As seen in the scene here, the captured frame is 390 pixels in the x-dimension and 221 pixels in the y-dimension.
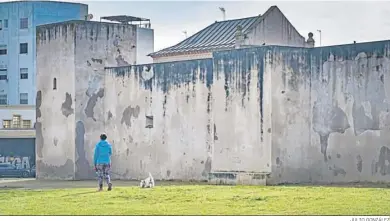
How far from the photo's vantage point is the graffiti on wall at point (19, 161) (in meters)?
39.8

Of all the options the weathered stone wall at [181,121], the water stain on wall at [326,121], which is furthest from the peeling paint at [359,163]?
the weathered stone wall at [181,121]

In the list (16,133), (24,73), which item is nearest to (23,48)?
(24,73)

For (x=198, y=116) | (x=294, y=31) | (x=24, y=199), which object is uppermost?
(x=294, y=31)

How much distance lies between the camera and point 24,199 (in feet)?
65.4

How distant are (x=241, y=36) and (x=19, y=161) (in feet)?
35.9

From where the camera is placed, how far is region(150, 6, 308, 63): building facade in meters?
40.0

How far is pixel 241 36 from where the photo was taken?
3784cm

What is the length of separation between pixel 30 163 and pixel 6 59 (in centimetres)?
2739

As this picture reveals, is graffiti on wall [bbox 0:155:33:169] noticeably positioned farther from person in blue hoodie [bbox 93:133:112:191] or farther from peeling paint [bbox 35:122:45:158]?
person in blue hoodie [bbox 93:133:112:191]

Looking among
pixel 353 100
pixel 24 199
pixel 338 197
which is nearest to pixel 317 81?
pixel 353 100

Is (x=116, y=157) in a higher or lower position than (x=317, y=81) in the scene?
lower

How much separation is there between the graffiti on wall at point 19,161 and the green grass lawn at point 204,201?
18190mm

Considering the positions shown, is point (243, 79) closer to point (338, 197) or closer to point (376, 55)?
point (376, 55)

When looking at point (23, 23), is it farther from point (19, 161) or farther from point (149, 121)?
point (149, 121)
